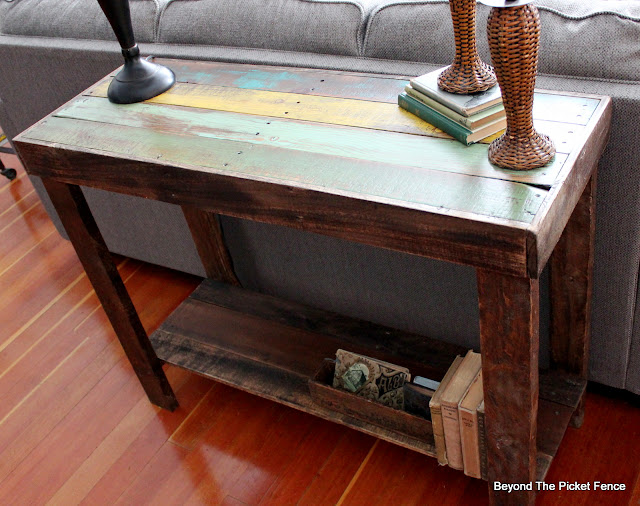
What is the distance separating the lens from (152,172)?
123 cm

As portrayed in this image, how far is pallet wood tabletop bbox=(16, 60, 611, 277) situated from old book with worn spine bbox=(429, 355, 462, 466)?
15.8 inches

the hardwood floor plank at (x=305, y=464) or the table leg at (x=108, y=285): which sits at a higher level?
the table leg at (x=108, y=285)

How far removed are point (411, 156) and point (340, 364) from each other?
59 cm

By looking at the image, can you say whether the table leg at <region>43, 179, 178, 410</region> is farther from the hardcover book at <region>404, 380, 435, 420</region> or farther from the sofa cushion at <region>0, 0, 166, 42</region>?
the hardcover book at <region>404, 380, 435, 420</region>

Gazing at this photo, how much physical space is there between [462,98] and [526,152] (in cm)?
17

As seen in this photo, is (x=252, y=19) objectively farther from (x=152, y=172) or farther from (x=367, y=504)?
(x=367, y=504)

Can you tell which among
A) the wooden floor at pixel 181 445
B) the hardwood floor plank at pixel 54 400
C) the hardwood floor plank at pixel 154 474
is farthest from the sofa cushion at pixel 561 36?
the hardwood floor plank at pixel 54 400

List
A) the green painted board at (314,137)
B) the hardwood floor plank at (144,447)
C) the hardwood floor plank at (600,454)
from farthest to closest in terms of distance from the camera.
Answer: the hardwood floor plank at (144,447), the hardwood floor plank at (600,454), the green painted board at (314,137)

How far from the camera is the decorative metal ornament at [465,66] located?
1.10 m

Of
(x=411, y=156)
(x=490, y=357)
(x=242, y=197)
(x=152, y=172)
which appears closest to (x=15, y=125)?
(x=152, y=172)

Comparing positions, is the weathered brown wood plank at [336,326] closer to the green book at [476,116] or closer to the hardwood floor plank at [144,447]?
the hardwood floor plank at [144,447]

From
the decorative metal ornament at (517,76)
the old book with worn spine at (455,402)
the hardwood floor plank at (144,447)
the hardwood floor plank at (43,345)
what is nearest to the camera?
the decorative metal ornament at (517,76)

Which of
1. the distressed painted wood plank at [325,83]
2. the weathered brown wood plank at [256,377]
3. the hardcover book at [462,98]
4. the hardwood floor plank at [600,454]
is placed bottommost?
the hardwood floor plank at [600,454]

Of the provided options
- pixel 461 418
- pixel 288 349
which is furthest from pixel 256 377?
pixel 461 418
